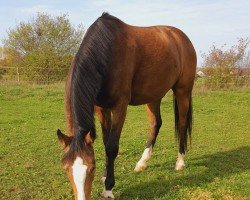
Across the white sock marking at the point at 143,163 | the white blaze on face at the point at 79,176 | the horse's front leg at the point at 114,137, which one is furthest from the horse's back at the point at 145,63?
the white blaze on face at the point at 79,176

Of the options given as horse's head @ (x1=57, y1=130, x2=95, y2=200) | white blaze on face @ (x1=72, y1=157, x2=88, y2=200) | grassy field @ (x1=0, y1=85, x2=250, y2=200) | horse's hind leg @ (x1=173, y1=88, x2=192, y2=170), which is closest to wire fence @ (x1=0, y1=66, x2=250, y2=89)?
grassy field @ (x1=0, y1=85, x2=250, y2=200)

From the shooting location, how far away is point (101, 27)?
4090 mm

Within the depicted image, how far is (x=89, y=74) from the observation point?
3650mm

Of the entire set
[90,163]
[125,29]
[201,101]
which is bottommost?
[201,101]

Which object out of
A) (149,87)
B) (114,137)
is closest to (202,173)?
(149,87)

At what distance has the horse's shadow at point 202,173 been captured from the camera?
425 centimetres

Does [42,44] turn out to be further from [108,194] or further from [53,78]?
[108,194]

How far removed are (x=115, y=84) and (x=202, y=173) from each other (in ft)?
6.79

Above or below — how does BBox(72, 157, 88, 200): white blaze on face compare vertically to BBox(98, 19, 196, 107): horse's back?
below

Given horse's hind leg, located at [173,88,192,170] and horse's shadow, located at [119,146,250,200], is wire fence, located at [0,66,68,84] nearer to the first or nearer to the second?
horse's hind leg, located at [173,88,192,170]

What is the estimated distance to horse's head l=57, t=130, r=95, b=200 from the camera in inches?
114

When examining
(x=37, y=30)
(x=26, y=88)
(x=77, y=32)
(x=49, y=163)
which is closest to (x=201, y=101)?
(x=26, y=88)

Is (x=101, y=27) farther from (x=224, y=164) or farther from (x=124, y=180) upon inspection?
(x=224, y=164)

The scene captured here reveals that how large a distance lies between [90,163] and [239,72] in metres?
16.8
